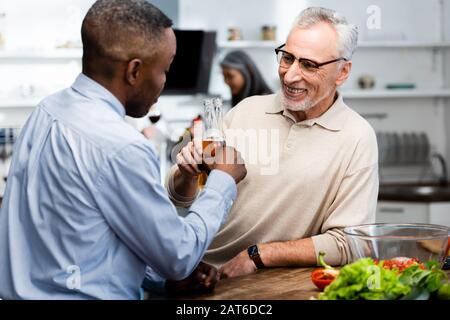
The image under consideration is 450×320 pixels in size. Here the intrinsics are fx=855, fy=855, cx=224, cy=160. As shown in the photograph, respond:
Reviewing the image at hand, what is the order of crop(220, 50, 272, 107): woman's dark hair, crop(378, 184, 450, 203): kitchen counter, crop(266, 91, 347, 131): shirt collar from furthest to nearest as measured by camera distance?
crop(378, 184, 450, 203): kitchen counter
crop(220, 50, 272, 107): woman's dark hair
crop(266, 91, 347, 131): shirt collar

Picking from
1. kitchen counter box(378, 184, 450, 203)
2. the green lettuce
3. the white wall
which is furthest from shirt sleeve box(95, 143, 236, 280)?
the white wall

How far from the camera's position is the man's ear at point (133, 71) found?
1.28 m

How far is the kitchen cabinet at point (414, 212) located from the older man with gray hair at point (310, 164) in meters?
2.25

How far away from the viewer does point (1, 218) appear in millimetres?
1335

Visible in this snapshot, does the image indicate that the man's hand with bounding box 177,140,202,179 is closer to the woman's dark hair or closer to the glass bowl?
the glass bowl

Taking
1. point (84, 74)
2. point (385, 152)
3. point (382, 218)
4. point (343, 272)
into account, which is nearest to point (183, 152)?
point (84, 74)

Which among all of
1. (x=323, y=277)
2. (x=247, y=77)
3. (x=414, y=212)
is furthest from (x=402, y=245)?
(x=414, y=212)

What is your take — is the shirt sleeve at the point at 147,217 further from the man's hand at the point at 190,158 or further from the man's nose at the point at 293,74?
the man's nose at the point at 293,74

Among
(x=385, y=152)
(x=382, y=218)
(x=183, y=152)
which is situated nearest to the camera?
(x=183, y=152)

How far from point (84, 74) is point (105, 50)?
6cm

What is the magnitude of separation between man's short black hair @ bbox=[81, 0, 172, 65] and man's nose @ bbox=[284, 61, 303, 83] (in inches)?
21.2

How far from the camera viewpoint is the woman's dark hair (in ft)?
11.6

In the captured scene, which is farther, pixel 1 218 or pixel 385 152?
pixel 385 152
